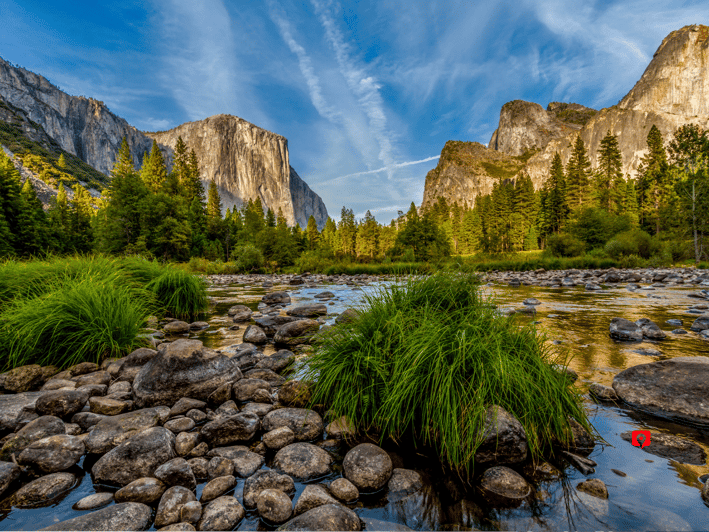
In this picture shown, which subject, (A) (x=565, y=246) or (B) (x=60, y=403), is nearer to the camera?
(B) (x=60, y=403)

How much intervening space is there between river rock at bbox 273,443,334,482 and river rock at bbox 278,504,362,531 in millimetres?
441

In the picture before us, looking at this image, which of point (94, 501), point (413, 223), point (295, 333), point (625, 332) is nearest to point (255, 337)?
point (295, 333)

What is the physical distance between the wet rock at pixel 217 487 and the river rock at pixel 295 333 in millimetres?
3163

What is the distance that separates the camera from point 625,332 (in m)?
5.19

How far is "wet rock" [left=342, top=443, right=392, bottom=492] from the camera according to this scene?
196cm

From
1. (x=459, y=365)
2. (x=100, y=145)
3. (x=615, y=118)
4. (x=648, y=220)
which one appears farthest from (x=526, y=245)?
(x=100, y=145)

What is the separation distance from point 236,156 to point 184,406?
177 metres

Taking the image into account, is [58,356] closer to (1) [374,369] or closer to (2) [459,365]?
(1) [374,369]

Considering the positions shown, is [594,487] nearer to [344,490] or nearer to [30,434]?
[344,490]

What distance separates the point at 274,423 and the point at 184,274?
274 inches

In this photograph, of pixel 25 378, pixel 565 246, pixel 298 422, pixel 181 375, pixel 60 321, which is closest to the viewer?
pixel 298 422

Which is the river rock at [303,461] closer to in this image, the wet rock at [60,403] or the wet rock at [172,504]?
the wet rock at [172,504]

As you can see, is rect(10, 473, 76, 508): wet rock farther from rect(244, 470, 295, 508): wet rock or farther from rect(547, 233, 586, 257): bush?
rect(547, 233, 586, 257): bush

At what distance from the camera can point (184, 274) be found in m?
8.33
